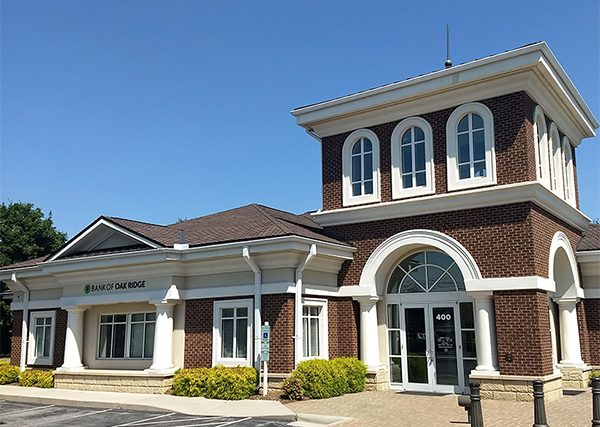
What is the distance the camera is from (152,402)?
14.2 m

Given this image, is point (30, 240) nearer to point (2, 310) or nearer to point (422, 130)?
point (2, 310)

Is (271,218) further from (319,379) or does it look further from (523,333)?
(523,333)

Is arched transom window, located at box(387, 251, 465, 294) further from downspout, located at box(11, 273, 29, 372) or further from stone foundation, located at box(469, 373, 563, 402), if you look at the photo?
downspout, located at box(11, 273, 29, 372)

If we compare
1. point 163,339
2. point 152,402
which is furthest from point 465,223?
point 152,402

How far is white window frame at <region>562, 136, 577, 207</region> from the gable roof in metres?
7.22

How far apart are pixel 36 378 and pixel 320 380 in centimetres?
948

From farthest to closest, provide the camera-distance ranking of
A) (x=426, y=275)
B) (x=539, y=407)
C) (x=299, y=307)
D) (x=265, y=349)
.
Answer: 1. (x=426, y=275)
2. (x=299, y=307)
3. (x=265, y=349)
4. (x=539, y=407)

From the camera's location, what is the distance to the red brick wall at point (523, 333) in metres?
13.5

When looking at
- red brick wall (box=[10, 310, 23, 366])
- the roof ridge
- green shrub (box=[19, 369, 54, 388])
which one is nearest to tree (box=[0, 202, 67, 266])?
red brick wall (box=[10, 310, 23, 366])

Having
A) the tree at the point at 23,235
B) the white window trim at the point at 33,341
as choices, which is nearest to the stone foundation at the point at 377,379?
the white window trim at the point at 33,341

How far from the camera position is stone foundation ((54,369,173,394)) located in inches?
625

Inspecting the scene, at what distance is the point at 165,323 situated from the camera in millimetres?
16312

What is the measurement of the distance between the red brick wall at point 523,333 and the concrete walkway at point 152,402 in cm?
519

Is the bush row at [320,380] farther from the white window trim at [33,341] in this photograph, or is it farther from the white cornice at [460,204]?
the white window trim at [33,341]
